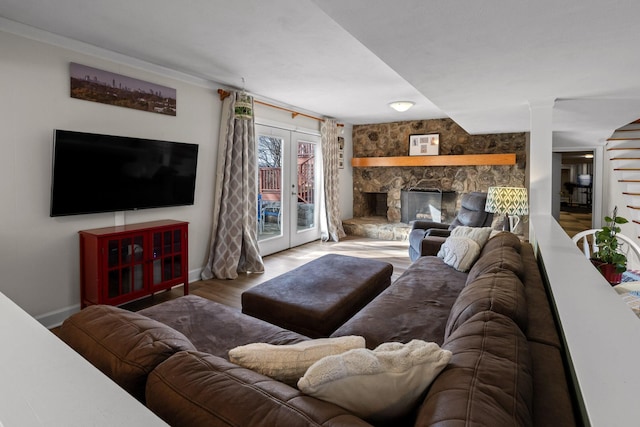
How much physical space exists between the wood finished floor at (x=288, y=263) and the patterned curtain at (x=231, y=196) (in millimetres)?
229

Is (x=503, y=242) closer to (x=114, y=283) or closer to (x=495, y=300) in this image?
(x=495, y=300)

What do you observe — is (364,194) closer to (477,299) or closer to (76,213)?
(76,213)

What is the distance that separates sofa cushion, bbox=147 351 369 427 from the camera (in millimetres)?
745

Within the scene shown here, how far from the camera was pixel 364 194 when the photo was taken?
24.2 feet

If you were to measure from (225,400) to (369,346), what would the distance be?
1.03 metres

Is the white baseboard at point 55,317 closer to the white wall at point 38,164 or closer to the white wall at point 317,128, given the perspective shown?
the white wall at point 38,164

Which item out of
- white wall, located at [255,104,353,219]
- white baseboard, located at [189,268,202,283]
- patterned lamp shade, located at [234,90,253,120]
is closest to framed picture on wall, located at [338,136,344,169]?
white wall, located at [255,104,353,219]

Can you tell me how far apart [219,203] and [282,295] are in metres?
2.04

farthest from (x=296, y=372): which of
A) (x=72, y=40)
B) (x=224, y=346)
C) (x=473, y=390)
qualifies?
(x=72, y=40)

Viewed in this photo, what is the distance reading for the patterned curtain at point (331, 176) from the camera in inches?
240

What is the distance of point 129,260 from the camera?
3031 millimetres

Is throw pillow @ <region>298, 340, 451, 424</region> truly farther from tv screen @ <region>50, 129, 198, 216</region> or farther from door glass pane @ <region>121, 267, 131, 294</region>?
tv screen @ <region>50, 129, 198, 216</region>

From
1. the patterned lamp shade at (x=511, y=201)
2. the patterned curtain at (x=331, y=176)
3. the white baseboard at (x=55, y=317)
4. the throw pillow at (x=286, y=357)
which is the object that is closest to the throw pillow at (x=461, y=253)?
the patterned lamp shade at (x=511, y=201)

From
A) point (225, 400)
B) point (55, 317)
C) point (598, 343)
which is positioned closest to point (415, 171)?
point (55, 317)
